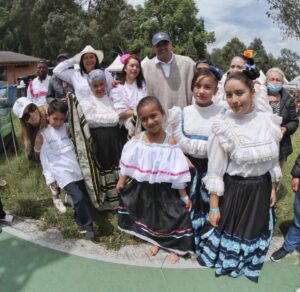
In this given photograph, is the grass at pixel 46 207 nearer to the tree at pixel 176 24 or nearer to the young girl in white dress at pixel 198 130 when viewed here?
the young girl in white dress at pixel 198 130

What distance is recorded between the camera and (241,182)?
110 inches

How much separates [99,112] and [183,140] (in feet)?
3.72

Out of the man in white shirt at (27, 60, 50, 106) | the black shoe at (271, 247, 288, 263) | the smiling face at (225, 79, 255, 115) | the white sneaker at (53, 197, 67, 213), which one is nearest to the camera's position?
the smiling face at (225, 79, 255, 115)

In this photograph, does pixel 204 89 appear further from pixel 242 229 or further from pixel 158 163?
pixel 242 229

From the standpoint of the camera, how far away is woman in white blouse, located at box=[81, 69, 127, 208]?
12.1ft

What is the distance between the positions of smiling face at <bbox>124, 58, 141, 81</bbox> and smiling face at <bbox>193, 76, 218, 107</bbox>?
98 cm

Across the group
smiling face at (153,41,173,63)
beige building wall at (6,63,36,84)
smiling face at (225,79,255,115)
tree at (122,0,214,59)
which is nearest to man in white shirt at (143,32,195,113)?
smiling face at (153,41,173,63)

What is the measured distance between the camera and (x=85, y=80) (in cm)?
381

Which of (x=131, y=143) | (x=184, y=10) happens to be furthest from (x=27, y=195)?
(x=184, y=10)

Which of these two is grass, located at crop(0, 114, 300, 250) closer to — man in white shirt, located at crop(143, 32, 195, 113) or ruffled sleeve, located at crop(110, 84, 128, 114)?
ruffled sleeve, located at crop(110, 84, 128, 114)

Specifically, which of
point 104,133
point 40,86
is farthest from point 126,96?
point 40,86

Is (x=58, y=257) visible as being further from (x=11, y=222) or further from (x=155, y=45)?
(x=155, y=45)

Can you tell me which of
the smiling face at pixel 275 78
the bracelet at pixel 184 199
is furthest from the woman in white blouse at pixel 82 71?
the smiling face at pixel 275 78

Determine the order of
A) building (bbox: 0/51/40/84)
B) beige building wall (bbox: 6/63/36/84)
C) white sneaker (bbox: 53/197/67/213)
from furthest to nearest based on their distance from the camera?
beige building wall (bbox: 6/63/36/84)
building (bbox: 0/51/40/84)
white sneaker (bbox: 53/197/67/213)
